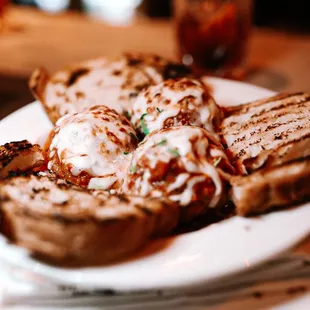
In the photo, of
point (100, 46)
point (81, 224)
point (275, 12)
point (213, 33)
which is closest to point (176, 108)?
point (81, 224)

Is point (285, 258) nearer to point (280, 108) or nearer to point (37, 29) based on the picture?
point (280, 108)

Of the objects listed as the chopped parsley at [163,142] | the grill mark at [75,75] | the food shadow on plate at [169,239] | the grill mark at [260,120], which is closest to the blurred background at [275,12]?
the grill mark at [75,75]

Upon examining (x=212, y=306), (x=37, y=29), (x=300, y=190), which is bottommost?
(x=37, y=29)

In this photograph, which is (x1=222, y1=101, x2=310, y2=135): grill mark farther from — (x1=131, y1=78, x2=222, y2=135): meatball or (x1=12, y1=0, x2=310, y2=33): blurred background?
(x1=12, y1=0, x2=310, y2=33): blurred background

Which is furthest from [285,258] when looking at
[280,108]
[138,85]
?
[138,85]

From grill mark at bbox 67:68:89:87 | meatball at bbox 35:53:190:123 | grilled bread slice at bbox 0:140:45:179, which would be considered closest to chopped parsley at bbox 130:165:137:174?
grilled bread slice at bbox 0:140:45:179

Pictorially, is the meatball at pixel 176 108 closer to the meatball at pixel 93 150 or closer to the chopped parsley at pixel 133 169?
the meatball at pixel 93 150
